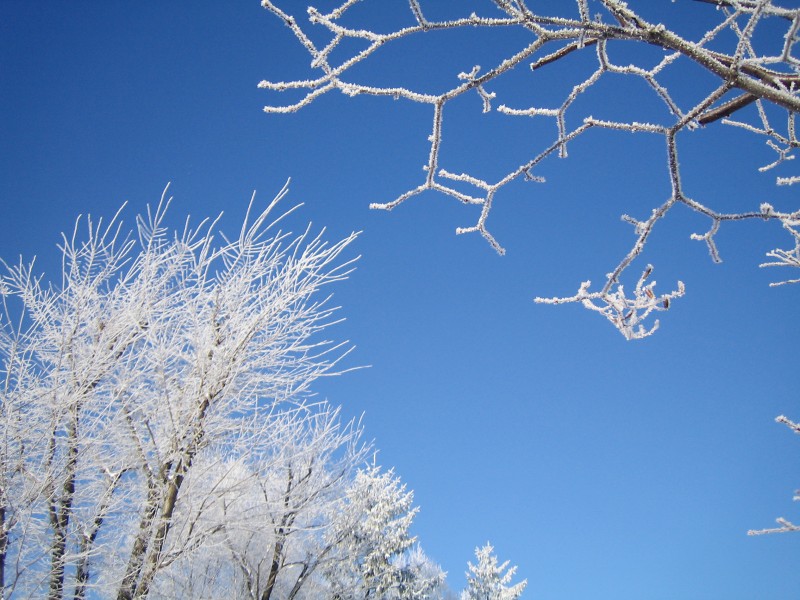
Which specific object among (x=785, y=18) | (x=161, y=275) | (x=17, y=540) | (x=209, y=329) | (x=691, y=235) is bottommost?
(x=17, y=540)

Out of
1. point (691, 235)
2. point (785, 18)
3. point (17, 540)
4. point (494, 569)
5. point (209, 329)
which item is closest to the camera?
point (785, 18)

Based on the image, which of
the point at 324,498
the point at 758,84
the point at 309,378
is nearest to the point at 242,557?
the point at 324,498

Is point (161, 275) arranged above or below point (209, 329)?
above

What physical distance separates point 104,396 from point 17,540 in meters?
1.19

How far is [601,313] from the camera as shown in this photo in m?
2.35

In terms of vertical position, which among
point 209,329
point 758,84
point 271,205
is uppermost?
point 271,205

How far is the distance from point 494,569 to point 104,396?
75.0ft

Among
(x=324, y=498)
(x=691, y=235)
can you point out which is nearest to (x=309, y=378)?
(x=324, y=498)

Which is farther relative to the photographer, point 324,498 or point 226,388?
point 324,498

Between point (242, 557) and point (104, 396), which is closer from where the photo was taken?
point (104, 396)

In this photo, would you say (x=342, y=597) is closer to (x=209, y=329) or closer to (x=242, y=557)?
(x=242, y=557)

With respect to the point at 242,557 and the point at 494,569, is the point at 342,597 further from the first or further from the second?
the point at 494,569

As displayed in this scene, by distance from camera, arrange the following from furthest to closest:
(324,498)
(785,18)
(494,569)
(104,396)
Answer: (494,569) < (324,498) < (104,396) < (785,18)

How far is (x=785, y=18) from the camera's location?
61.6 inches
